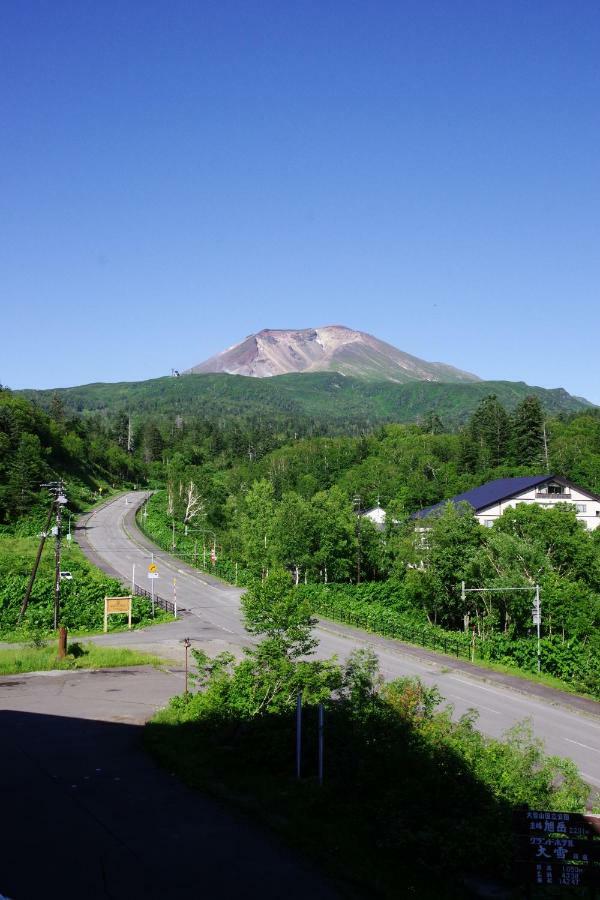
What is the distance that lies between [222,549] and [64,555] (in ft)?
55.1

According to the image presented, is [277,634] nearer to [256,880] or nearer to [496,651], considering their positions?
[256,880]

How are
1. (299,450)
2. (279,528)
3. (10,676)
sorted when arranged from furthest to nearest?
(299,450) < (279,528) < (10,676)

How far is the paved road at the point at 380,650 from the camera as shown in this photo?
80.2ft

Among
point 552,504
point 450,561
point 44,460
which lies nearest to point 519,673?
point 450,561

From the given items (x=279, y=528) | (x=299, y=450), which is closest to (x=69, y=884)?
(x=279, y=528)

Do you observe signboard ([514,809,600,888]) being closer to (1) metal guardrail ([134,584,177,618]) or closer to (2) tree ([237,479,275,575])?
(1) metal guardrail ([134,584,177,618])

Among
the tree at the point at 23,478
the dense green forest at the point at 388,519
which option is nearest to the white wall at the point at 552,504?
the dense green forest at the point at 388,519

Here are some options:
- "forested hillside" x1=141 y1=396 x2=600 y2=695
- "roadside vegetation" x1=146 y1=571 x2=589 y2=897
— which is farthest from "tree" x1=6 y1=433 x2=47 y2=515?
"roadside vegetation" x1=146 y1=571 x2=589 y2=897

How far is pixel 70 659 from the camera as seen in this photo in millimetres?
30359

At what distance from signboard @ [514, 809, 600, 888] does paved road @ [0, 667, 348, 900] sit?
2641mm

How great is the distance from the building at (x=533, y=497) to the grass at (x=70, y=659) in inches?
1583

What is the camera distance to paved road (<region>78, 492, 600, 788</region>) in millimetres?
24438

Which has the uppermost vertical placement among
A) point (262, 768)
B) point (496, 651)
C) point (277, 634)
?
point (277, 634)

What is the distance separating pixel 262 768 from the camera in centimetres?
1554
